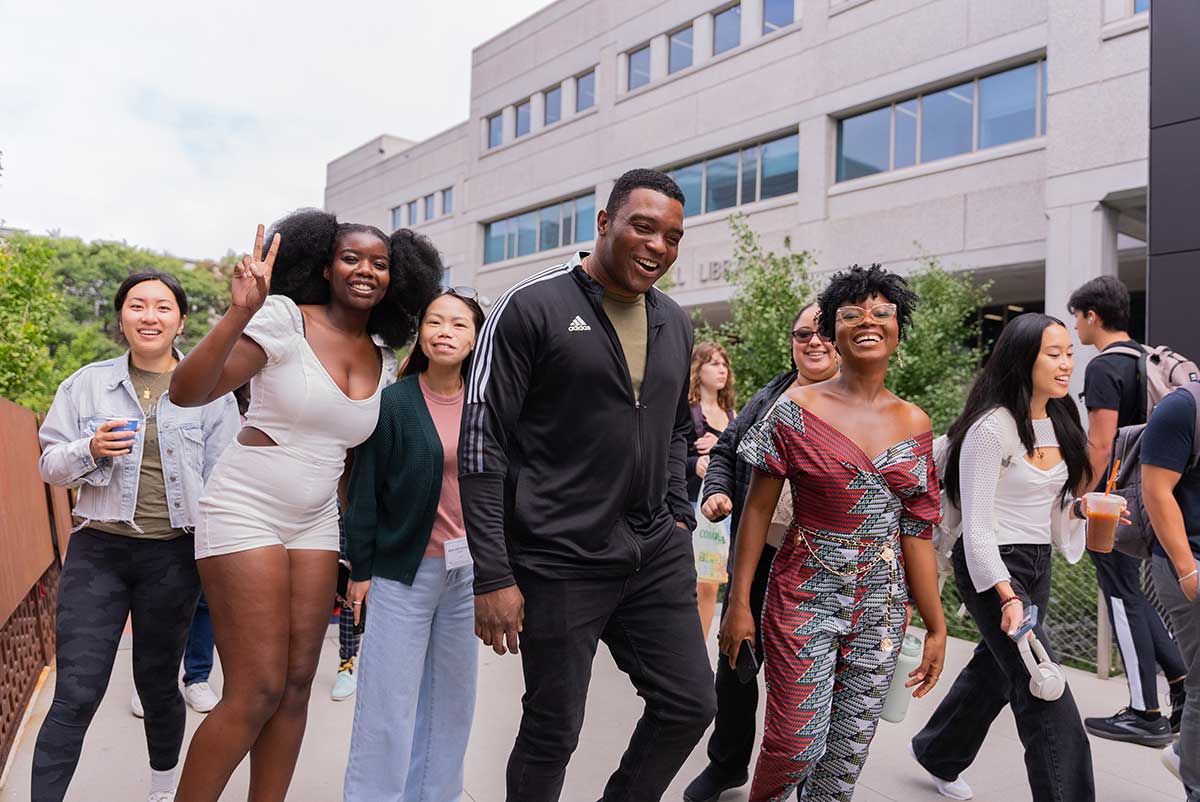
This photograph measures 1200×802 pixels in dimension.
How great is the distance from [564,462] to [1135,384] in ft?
13.2

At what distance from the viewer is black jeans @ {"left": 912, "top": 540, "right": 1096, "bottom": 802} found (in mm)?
3094

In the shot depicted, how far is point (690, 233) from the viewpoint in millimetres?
23594

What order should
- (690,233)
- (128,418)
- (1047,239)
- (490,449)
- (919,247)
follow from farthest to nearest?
(690,233), (919,247), (1047,239), (128,418), (490,449)

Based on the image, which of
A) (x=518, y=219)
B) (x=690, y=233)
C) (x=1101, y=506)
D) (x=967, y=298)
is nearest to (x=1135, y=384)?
(x=1101, y=506)

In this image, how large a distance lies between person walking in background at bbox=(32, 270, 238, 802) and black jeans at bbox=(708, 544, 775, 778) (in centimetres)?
212


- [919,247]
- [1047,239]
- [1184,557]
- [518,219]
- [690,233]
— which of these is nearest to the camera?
[1184,557]

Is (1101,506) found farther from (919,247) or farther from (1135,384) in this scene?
(919,247)

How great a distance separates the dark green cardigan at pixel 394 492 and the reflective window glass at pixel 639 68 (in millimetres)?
23840

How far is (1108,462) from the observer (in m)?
5.03

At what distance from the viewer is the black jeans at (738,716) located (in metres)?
3.68

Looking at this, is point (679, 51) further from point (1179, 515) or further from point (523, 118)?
point (1179, 515)

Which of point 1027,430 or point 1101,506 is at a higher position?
point 1027,430

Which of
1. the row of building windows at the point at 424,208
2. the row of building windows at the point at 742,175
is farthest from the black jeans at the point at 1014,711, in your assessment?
the row of building windows at the point at 424,208

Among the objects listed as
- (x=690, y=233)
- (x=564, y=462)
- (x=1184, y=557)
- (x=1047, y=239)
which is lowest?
(x=1184, y=557)
